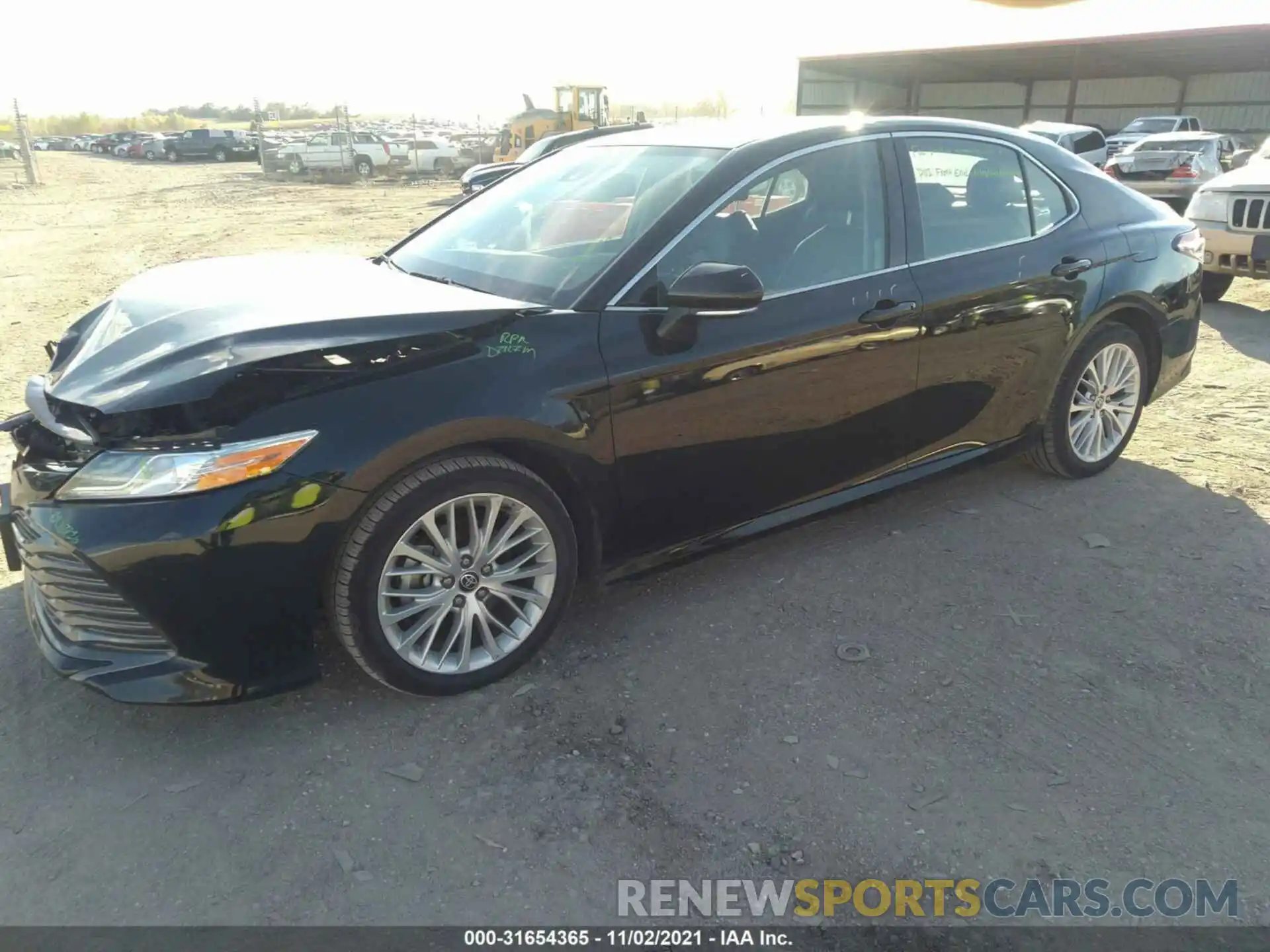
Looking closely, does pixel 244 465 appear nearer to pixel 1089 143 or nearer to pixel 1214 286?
pixel 1214 286

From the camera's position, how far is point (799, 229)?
3.44 metres

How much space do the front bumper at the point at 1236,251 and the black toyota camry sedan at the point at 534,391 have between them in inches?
168

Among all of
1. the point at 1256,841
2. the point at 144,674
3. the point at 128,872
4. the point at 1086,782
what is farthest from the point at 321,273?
the point at 1256,841

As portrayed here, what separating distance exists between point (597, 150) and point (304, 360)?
6.14 ft

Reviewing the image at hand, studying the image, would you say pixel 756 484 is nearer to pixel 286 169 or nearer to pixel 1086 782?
pixel 1086 782

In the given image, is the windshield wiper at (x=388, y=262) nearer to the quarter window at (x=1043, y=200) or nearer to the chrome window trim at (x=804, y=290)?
the chrome window trim at (x=804, y=290)

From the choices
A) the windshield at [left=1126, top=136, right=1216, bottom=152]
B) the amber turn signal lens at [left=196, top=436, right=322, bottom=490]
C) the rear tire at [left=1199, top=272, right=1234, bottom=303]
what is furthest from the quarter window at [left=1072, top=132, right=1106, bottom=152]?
the amber turn signal lens at [left=196, top=436, right=322, bottom=490]

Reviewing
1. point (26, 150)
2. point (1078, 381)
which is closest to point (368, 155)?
point (26, 150)

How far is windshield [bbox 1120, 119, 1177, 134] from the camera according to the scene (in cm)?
2519

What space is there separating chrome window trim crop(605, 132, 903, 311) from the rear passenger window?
0.23 m

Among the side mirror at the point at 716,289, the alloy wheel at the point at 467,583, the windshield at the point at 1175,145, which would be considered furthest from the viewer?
the windshield at the point at 1175,145

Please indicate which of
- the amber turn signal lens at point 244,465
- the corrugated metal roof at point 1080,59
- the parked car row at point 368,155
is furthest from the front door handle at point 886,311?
the corrugated metal roof at point 1080,59

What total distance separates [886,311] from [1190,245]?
224 centimetres

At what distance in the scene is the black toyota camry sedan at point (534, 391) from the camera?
252cm
